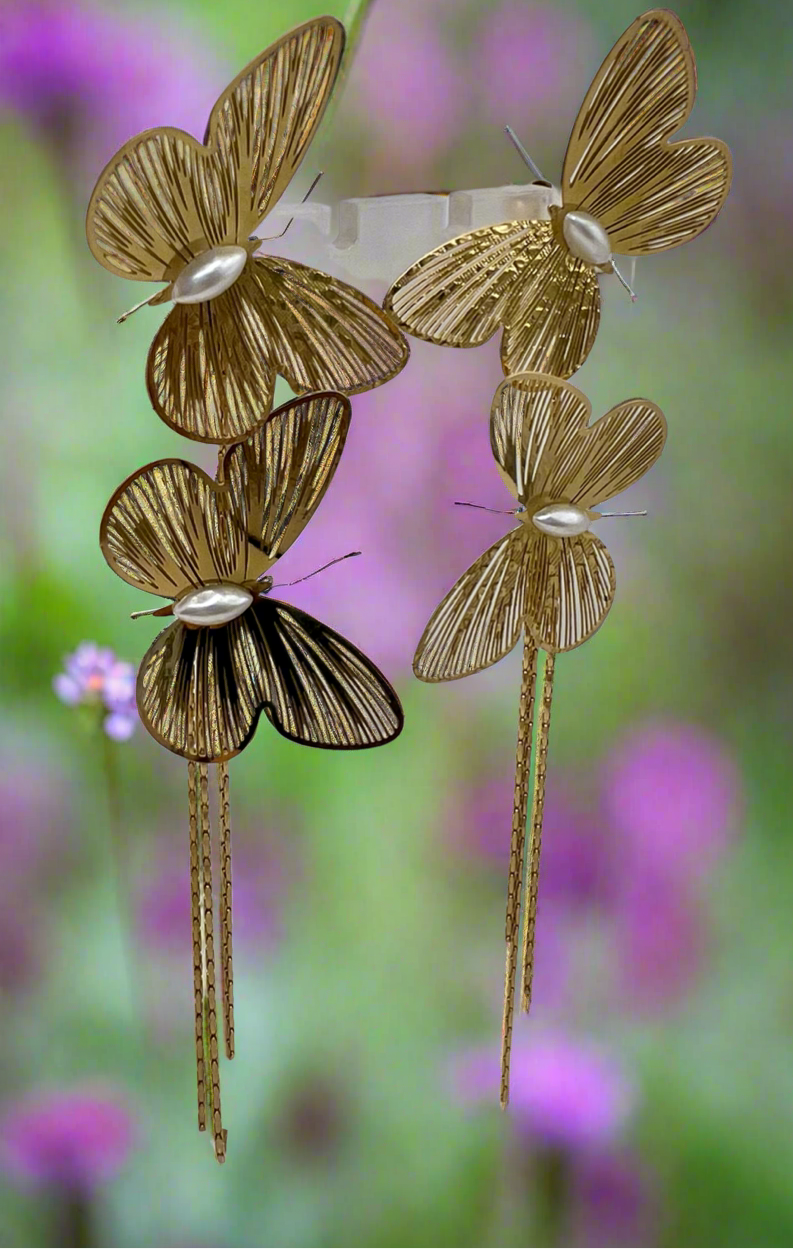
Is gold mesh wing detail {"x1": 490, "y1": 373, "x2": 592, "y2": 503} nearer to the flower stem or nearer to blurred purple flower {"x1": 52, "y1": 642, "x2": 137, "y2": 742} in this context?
blurred purple flower {"x1": 52, "y1": 642, "x2": 137, "y2": 742}

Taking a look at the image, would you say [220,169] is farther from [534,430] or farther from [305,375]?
[534,430]

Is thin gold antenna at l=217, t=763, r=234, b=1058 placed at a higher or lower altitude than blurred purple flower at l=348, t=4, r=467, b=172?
lower

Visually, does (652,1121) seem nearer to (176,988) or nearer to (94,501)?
(176,988)

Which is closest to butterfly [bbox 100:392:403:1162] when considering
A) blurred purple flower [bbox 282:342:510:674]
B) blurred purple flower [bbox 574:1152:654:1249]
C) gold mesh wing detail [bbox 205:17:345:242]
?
gold mesh wing detail [bbox 205:17:345:242]

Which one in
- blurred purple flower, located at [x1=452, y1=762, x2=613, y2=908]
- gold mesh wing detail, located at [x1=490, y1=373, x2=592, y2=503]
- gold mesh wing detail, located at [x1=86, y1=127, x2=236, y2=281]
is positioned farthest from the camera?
blurred purple flower, located at [x1=452, y1=762, x2=613, y2=908]

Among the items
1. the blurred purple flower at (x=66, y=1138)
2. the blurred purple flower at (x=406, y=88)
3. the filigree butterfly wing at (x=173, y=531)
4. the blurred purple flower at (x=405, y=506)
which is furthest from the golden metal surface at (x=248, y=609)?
the blurred purple flower at (x=66, y=1138)

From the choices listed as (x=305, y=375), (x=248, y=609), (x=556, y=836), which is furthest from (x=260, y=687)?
(x=556, y=836)
